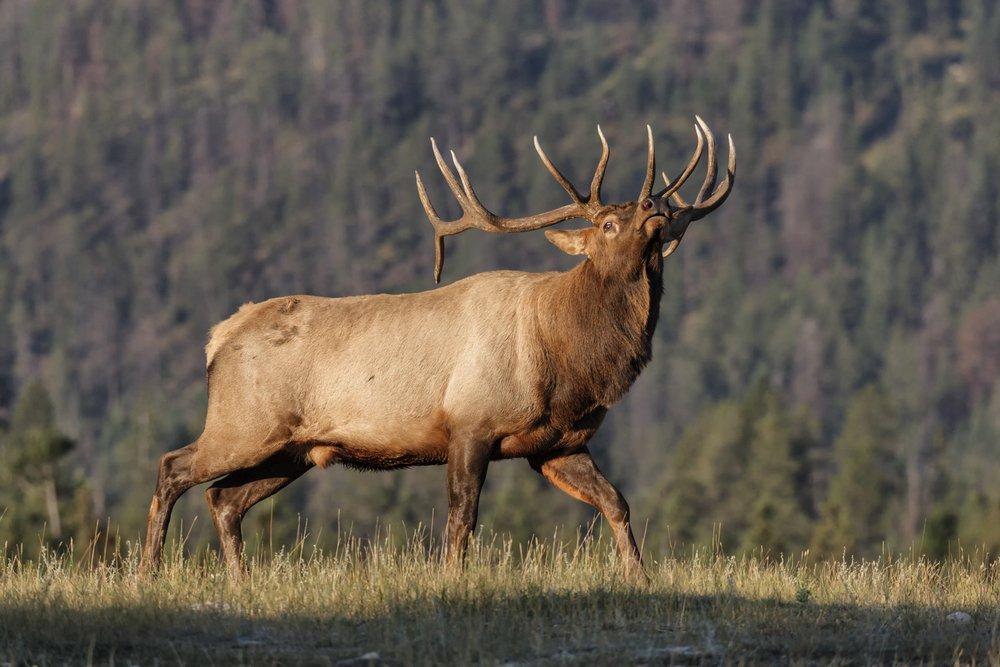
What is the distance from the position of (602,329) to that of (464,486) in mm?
1611

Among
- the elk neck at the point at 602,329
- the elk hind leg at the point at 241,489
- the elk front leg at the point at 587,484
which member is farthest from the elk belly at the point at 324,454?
the elk neck at the point at 602,329

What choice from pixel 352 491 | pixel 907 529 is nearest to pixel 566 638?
pixel 352 491

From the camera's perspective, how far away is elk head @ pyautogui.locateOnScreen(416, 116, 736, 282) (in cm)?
1339

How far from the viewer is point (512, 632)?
9.91 metres

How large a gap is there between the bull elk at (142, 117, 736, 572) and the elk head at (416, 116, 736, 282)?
0.02 meters

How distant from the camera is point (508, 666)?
9.20 m

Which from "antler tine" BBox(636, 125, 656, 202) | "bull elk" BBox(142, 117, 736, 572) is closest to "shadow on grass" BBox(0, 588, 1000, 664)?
"bull elk" BBox(142, 117, 736, 572)

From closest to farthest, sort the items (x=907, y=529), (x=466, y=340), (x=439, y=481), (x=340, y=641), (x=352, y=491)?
(x=340, y=641), (x=466, y=340), (x=439, y=481), (x=352, y=491), (x=907, y=529)

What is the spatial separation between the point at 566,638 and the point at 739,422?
240ft

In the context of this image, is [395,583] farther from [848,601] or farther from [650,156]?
[650,156]

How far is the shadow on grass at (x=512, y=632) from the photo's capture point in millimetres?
9414

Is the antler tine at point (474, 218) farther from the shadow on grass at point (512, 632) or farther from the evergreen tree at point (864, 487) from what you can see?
the evergreen tree at point (864, 487)

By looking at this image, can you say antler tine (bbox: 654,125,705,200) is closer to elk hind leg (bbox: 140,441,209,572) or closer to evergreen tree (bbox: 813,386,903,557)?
elk hind leg (bbox: 140,441,209,572)

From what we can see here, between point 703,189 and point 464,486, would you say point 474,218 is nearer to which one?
point 703,189
